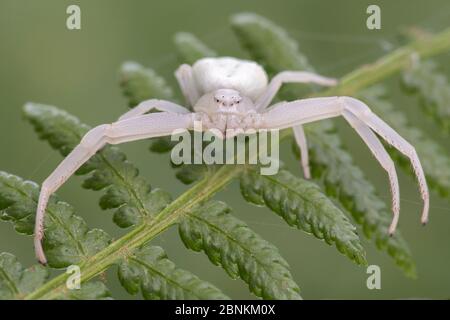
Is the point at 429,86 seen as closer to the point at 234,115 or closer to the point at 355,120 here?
the point at 355,120

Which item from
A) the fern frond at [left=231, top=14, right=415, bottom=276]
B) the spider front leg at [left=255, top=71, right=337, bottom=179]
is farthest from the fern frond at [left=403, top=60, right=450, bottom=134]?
the fern frond at [left=231, top=14, right=415, bottom=276]

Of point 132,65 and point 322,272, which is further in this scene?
point 322,272

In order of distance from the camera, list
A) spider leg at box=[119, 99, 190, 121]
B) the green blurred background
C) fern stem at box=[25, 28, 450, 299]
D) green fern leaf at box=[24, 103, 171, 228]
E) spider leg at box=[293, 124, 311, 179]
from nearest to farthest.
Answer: fern stem at box=[25, 28, 450, 299], green fern leaf at box=[24, 103, 171, 228], spider leg at box=[119, 99, 190, 121], spider leg at box=[293, 124, 311, 179], the green blurred background

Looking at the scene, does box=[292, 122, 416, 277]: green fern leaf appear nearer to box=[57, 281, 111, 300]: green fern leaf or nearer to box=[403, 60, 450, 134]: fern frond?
box=[403, 60, 450, 134]: fern frond

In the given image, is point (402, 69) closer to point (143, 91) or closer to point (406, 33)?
point (406, 33)

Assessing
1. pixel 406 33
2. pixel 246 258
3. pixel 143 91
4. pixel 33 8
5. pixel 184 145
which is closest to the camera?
pixel 246 258

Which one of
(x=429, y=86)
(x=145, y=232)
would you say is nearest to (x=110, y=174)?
(x=145, y=232)

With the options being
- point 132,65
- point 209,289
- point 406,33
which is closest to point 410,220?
point 406,33

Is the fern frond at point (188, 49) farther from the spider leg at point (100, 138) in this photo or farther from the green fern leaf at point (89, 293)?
the green fern leaf at point (89, 293)
